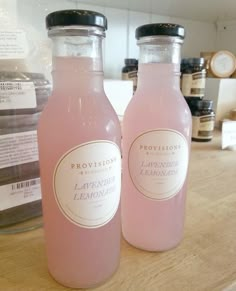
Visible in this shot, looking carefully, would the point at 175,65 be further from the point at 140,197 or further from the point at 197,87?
the point at 197,87

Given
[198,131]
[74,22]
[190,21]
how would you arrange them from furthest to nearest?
[190,21] → [198,131] → [74,22]

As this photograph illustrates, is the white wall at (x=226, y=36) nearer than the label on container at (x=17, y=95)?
No

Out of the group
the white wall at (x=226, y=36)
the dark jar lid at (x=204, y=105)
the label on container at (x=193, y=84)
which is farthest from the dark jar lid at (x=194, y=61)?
the white wall at (x=226, y=36)

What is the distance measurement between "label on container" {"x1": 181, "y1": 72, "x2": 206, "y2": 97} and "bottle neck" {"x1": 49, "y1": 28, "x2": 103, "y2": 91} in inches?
28.7

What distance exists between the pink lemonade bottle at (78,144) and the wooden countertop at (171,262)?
0.19 feet

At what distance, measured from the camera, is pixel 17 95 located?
0.36 m

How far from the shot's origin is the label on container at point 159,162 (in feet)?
0.97

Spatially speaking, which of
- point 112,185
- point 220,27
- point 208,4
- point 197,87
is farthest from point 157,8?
point 112,185

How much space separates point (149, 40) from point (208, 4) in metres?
0.78

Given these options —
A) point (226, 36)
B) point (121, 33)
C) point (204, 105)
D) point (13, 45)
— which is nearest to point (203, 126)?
point (204, 105)

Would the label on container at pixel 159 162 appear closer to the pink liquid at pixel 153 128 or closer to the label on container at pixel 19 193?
the pink liquid at pixel 153 128

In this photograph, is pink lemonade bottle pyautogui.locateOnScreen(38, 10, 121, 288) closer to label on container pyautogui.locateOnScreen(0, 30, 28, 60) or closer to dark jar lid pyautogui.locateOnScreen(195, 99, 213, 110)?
label on container pyautogui.locateOnScreen(0, 30, 28, 60)

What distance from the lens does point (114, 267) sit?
0.98ft

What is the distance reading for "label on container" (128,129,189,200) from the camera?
11.6 inches
